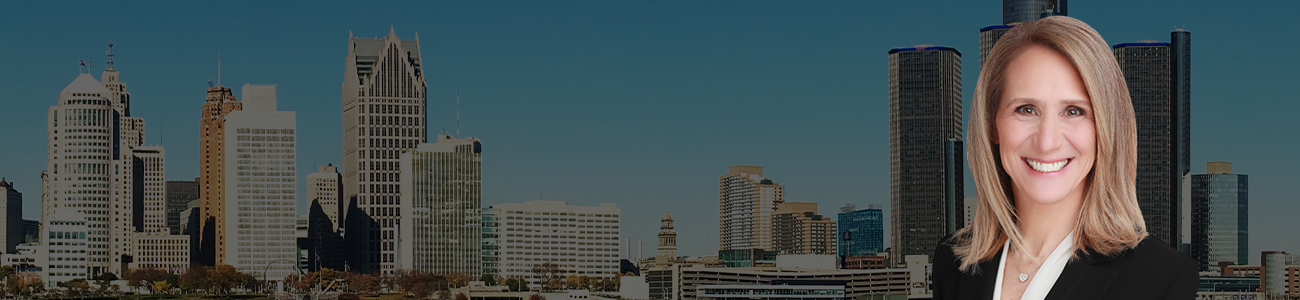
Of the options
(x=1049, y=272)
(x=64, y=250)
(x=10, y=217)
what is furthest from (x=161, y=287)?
(x=1049, y=272)

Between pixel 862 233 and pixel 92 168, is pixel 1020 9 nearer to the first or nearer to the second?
pixel 862 233

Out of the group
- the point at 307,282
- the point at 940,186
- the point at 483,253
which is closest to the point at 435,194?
the point at 483,253

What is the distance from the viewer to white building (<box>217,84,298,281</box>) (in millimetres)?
82500

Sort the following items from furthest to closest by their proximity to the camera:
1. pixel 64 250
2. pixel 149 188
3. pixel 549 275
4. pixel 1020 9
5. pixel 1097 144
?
pixel 1020 9, pixel 149 188, pixel 549 275, pixel 64 250, pixel 1097 144

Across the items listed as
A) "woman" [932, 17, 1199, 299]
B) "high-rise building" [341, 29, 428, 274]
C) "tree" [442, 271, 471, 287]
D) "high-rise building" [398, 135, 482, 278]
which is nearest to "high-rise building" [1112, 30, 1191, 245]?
"high-rise building" [398, 135, 482, 278]

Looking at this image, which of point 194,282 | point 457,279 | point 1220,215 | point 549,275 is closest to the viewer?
point 194,282

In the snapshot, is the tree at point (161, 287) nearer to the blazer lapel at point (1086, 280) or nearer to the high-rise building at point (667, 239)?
the high-rise building at point (667, 239)

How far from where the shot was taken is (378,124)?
90875 millimetres

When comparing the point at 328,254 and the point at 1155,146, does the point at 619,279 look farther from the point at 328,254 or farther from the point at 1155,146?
the point at 1155,146

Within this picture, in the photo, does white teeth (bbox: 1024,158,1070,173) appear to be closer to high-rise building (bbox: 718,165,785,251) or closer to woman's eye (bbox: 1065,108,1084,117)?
woman's eye (bbox: 1065,108,1084,117)

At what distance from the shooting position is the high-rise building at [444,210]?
83125mm

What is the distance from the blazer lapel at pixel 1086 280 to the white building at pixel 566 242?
3209 inches

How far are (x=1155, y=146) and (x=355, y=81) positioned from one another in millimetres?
56599

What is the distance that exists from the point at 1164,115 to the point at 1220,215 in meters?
7.96
